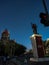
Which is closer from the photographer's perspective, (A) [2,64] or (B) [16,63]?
(B) [16,63]

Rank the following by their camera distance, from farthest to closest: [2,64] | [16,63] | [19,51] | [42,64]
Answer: [19,51], [2,64], [16,63], [42,64]

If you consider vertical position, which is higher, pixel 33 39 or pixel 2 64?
pixel 33 39

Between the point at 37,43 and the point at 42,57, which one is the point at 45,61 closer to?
the point at 42,57

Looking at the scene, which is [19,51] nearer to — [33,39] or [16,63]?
[16,63]

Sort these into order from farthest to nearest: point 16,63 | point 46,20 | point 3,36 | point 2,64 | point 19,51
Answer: point 3,36 → point 19,51 → point 2,64 → point 16,63 → point 46,20

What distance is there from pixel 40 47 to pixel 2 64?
20.4m

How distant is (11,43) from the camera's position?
72.6m

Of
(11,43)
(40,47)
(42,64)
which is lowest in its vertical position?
(42,64)

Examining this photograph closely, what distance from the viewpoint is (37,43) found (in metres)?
26.4

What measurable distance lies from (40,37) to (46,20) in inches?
476

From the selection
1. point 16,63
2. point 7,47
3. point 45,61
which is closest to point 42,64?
point 45,61

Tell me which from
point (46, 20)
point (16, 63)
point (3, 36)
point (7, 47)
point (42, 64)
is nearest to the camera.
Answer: point (46, 20)

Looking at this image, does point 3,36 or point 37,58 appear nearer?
point 37,58

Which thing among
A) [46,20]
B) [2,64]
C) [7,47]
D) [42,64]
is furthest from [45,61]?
[7,47]
